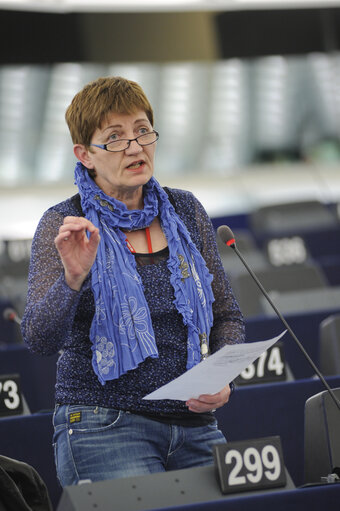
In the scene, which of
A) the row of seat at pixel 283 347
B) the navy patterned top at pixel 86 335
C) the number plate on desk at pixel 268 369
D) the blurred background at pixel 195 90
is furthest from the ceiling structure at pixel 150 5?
the navy patterned top at pixel 86 335

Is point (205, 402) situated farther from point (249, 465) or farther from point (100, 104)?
point (100, 104)

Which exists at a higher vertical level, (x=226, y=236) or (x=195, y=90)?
(x=195, y=90)

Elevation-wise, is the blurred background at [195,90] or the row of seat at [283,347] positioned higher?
the blurred background at [195,90]

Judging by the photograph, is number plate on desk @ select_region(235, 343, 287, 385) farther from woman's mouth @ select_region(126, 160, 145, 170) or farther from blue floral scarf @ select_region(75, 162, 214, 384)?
woman's mouth @ select_region(126, 160, 145, 170)

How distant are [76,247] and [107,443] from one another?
44 cm

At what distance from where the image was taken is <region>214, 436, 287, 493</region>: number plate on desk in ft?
6.52

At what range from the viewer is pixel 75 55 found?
11328 millimetres

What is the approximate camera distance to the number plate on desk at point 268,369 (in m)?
3.38

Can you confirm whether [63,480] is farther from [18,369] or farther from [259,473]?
[18,369]

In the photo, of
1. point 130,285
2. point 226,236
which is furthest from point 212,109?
point 130,285

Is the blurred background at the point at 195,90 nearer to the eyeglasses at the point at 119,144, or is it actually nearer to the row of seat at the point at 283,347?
the row of seat at the point at 283,347

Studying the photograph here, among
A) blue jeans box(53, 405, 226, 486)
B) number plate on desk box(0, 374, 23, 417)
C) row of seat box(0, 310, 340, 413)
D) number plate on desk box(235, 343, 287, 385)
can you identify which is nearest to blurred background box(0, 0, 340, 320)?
row of seat box(0, 310, 340, 413)

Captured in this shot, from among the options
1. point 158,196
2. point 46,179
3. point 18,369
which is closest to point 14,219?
point 46,179

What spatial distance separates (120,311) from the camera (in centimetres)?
227
